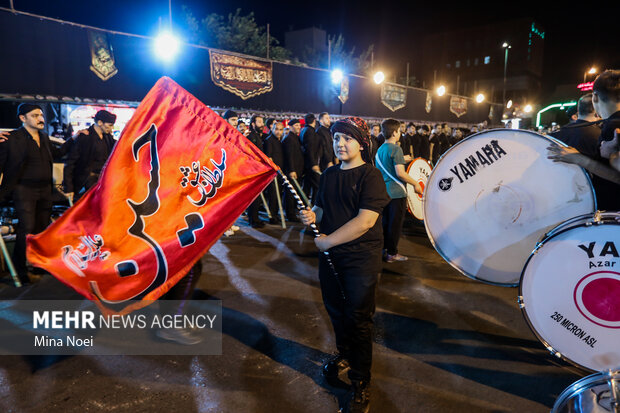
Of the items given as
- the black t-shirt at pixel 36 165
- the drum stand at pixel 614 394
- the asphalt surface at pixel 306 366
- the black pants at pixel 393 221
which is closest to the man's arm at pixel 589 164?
the drum stand at pixel 614 394

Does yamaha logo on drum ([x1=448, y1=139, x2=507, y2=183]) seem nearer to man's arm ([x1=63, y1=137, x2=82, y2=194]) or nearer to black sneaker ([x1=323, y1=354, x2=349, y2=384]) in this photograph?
black sneaker ([x1=323, y1=354, x2=349, y2=384])

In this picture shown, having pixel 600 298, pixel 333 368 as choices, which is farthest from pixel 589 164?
pixel 333 368

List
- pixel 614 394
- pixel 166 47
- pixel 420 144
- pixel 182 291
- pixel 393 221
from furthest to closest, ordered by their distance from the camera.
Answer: pixel 420 144, pixel 166 47, pixel 393 221, pixel 182 291, pixel 614 394

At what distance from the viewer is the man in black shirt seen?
6160 millimetres

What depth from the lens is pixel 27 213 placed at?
5.13 metres

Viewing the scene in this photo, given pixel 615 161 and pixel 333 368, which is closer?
pixel 615 161

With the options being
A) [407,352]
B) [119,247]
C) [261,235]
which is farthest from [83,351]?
[261,235]

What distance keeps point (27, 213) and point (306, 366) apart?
423 centimetres

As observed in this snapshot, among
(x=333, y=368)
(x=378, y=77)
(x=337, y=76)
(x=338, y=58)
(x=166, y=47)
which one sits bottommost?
(x=333, y=368)

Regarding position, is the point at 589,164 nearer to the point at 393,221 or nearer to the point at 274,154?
the point at 393,221

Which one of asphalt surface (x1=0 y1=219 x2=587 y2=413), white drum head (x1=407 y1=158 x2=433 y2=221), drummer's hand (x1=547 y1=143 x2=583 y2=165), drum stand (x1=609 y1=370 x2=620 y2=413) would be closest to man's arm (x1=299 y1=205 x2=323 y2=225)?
asphalt surface (x1=0 y1=219 x2=587 y2=413)

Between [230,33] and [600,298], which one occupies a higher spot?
[230,33]

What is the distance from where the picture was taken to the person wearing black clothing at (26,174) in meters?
4.99

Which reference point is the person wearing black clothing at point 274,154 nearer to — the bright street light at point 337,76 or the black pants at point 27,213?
the black pants at point 27,213
